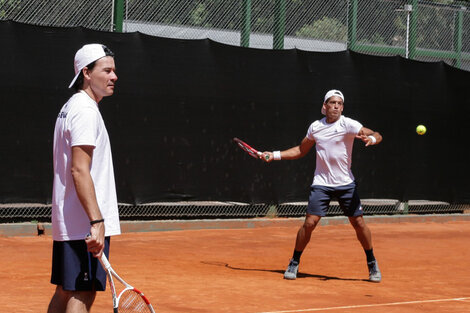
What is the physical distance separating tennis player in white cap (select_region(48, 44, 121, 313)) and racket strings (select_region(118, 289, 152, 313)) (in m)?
0.13

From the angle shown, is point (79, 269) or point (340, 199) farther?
point (340, 199)

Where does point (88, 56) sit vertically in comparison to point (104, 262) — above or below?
above

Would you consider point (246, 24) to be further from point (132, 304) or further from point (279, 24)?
point (132, 304)

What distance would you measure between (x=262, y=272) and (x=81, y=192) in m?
5.17

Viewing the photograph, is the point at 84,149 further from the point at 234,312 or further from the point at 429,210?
the point at 429,210

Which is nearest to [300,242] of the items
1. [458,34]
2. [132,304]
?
[132,304]

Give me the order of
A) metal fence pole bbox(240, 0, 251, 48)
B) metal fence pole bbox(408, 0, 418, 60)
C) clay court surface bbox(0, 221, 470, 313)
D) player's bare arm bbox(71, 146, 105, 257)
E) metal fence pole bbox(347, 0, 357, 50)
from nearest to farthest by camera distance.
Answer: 1. player's bare arm bbox(71, 146, 105, 257)
2. clay court surface bbox(0, 221, 470, 313)
3. metal fence pole bbox(240, 0, 251, 48)
4. metal fence pole bbox(347, 0, 357, 50)
5. metal fence pole bbox(408, 0, 418, 60)

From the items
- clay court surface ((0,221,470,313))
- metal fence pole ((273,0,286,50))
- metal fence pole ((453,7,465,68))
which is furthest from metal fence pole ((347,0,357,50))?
clay court surface ((0,221,470,313))

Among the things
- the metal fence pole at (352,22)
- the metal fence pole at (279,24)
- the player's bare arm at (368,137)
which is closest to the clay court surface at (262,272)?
the player's bare arm at (368,137)

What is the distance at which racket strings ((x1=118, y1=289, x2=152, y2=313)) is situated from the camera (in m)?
4.48

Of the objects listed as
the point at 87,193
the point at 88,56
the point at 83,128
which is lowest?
the point at 87,193

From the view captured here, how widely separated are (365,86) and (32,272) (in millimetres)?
7714

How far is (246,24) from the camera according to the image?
13922 mm

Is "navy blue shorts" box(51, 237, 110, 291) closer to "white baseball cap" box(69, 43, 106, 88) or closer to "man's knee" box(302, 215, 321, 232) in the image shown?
"white baseball cap" box(69, 43, 106, 88)
